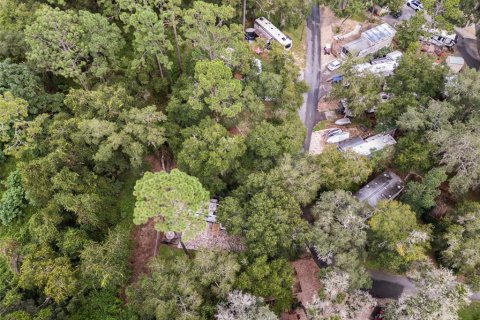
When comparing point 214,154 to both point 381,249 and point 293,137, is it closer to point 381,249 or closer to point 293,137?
point 293,137

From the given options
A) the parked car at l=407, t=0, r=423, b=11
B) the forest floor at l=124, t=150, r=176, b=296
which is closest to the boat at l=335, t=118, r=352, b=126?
the forest floor at l=124, t=150, r=176, b=296

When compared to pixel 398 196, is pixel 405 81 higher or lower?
higher

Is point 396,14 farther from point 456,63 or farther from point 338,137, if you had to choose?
point 338,137

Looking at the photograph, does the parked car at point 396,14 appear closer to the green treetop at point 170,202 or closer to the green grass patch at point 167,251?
the green treetop at point 170,202

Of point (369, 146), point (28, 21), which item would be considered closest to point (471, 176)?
point (369, 146)

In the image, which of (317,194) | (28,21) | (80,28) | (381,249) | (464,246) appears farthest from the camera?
(28,21)

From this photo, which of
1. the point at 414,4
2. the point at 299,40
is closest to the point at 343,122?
the point at 299,40

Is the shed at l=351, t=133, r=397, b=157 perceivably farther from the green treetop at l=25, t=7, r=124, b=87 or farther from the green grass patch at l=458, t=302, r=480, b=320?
the green treetop at l=25, t=7, r=124, b=87

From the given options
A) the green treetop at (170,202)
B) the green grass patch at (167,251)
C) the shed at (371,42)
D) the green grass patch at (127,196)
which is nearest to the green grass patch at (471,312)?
the green treetop at (170,202)
